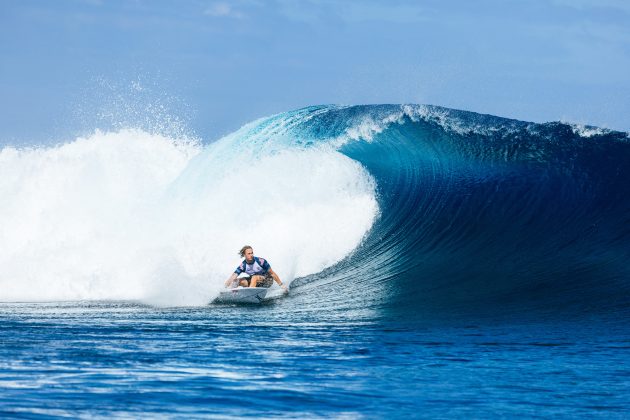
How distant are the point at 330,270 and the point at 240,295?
9.38 ft

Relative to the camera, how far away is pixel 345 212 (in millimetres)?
16594

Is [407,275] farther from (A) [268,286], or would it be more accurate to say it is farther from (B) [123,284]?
(B) [123,284]

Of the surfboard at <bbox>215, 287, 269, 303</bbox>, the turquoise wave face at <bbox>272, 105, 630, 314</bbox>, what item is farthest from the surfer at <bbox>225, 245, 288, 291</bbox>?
the turquoise wave face at <bbox>272, 105, 630, 314</bbox>

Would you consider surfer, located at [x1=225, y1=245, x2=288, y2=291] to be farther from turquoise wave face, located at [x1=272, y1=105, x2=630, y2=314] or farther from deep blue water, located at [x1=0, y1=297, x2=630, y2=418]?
deep blue water, located at [x1=0, y1=297, x2=630, y2=418]

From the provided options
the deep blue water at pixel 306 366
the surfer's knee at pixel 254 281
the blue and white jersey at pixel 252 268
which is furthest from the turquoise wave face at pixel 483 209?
the deep blue water at pixel 306 366

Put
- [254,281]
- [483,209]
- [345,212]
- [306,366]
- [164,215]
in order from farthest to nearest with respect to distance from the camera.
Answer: [164,215] < [345,212] < [483,209] < [254,281] < [306,366]

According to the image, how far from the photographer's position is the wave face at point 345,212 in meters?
13.3

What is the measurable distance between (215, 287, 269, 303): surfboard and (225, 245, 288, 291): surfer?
0.56 feet

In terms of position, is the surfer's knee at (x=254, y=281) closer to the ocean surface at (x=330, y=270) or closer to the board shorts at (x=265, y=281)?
the board shorts at (x=265, y=281)

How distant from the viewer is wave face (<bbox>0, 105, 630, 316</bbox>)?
1329 centimetres

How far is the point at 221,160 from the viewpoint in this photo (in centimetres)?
1848

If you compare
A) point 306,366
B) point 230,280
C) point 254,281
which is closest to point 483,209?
point 254,281

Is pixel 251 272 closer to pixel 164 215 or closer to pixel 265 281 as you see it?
pixel 265 281

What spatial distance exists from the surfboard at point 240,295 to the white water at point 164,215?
33 cm
